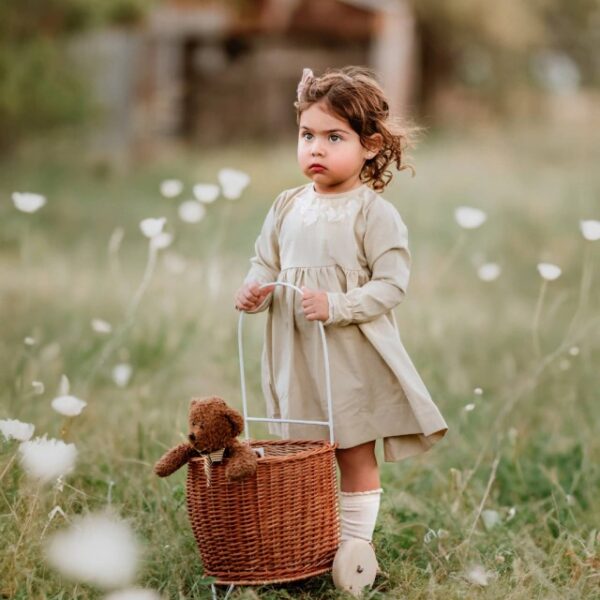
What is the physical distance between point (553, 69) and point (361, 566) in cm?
2149

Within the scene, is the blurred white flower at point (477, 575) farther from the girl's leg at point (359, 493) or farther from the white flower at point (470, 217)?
the white flower at point (470, 217)

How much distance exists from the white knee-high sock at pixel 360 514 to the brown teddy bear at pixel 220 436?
46cm

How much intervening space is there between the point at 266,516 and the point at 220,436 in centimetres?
25

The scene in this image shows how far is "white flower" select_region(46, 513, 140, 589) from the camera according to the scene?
308 cm

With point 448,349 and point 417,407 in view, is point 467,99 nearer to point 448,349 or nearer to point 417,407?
point 448,349

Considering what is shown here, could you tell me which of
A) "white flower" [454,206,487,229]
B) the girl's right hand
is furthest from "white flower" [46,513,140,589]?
"white flower" [454,206,487,229]

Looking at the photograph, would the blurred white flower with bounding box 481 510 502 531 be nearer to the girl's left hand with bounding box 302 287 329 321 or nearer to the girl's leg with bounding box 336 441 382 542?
the girl's leg with bounding box 336 441 382 542

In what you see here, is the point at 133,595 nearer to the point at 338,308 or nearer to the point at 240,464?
the point at 240,464

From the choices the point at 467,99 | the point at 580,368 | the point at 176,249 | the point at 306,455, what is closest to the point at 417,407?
the point at 306,455

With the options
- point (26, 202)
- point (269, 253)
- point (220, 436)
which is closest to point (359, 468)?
point (220, 436)

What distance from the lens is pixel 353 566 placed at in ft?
10.1

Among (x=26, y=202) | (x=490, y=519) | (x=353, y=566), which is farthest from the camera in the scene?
(x=26, y=202)

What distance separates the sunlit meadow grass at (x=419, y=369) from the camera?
3299 millimetres

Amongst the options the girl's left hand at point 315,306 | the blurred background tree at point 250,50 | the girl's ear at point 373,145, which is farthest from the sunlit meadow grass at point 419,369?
the blurred background tree at point 250,50
